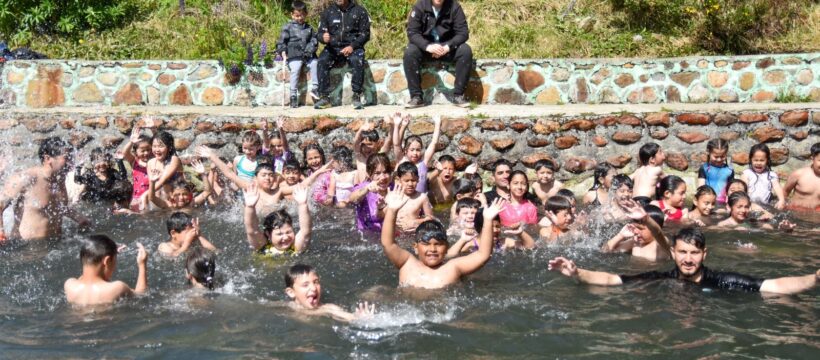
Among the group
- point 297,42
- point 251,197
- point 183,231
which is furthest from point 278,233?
point 297,42

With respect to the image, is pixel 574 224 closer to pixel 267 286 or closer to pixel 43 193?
pixel 267 286

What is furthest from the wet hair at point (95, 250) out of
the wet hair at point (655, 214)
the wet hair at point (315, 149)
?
the wet hair at point (655, 214)

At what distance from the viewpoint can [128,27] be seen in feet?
51.2

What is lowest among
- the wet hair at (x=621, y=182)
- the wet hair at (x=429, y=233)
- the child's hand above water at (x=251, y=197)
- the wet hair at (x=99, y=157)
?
the wet hair at (x=429, y=233)

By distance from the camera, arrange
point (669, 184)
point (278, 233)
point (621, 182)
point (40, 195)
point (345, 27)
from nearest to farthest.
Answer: point (278, 233), point (40, 195), point (669, 184), point (621, 182), point (345, 27)

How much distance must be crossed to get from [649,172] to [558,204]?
7.35 feet

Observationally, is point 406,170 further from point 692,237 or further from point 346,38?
point 346,38

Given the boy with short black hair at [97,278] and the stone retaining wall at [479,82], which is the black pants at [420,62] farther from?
the boy with short black hair at [97,278]

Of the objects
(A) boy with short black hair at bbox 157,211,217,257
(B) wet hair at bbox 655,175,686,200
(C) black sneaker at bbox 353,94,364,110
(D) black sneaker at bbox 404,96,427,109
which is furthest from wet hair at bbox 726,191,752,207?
(A) boy with short black hair at bbox 157,211,217,257

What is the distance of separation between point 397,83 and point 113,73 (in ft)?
13.7

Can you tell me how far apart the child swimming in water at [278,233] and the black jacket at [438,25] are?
181 inches

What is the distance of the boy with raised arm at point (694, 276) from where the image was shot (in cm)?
708

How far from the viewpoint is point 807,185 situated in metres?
10.5

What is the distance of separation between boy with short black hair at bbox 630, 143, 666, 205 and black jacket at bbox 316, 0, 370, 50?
13.6 ft
